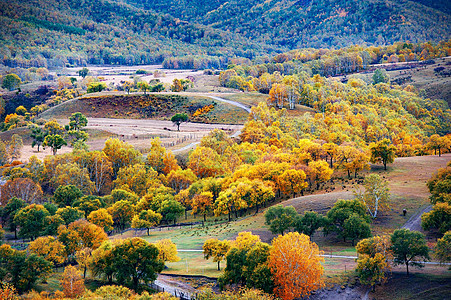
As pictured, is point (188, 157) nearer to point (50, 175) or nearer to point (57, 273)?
point (50, 175)

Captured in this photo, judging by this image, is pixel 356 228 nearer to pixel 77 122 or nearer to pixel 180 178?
pixel 180 178

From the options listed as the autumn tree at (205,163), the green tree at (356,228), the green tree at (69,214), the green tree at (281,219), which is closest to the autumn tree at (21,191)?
the green tree at (69,214)

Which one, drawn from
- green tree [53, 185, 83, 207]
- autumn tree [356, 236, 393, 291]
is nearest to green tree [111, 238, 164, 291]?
autumn tree [356, 236, 393, 291]

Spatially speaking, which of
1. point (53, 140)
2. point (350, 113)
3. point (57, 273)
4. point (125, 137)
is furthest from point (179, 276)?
point (350, 113)

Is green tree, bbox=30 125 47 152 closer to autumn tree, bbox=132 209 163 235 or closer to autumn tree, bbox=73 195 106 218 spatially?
autumn tree, bbox=73 195 106 218

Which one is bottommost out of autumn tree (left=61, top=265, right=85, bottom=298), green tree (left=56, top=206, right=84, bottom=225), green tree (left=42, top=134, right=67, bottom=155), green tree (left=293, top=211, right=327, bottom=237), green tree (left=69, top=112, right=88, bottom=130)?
autumn tree (left=61, top=265, right=85, bottom=298)

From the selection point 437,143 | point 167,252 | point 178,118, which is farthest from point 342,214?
point 178,118

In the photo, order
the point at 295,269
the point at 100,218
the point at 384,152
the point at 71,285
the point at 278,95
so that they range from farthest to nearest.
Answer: the point at 278,95, the point at 384,152, the point at 100,218, the point at 71,285, the point at 295,269
